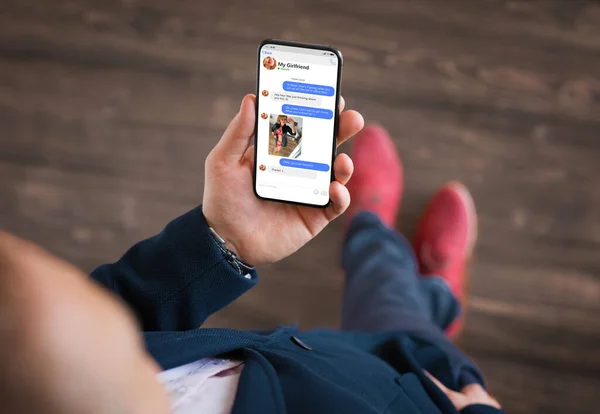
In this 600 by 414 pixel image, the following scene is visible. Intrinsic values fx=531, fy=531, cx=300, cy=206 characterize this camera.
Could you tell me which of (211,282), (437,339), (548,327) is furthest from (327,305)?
(211,282)

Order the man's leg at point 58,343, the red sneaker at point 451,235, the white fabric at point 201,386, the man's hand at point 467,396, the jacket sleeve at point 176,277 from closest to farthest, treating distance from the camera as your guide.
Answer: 1. the man's leg at point 58,343
2. the white fabric at point 201,386
3. the jacket sleeve at point 176,277
4. the man's hand at point 467,396
5. the red sneaker at point 451,235

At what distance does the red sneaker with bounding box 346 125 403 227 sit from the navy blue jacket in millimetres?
487

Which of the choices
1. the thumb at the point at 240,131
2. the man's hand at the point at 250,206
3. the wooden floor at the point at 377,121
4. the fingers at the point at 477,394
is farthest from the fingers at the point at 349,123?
the wooden floor at the point at 377,121

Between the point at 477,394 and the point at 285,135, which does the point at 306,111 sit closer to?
the point at 285,135

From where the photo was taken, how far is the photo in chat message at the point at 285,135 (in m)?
0.63

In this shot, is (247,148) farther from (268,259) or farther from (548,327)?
(548,327)

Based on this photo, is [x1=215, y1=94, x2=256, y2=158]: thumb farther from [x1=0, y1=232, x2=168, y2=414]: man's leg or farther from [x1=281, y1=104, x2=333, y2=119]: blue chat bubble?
[x1=0, y1=232, x2=168, y2=414]: man's leg

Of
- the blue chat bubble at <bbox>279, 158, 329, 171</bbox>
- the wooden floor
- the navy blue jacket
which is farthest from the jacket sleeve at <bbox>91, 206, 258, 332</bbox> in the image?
the wooden floor

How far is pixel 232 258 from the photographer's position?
0.61 metres

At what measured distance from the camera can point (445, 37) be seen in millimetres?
1120

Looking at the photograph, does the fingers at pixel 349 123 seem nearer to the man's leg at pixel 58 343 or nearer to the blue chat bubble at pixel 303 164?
the blue chat bubble at pixel 303 164

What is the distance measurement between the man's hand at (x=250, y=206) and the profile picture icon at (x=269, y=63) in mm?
45

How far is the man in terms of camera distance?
27 cm

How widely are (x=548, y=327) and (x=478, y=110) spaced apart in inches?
18.9
